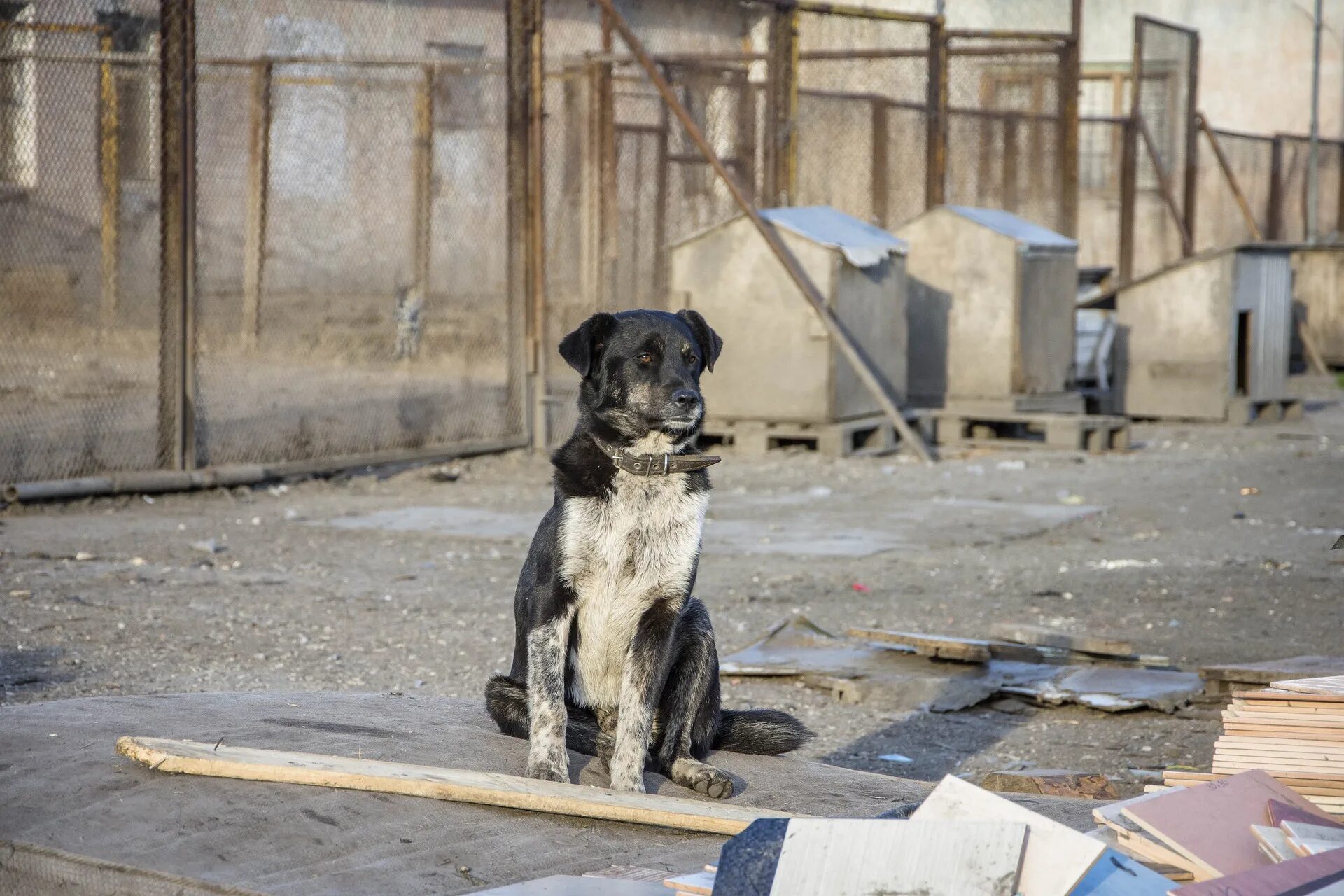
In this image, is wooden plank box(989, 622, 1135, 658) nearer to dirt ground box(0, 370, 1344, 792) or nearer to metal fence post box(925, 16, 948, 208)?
dirt ground box(0, 370, 1344, 792)

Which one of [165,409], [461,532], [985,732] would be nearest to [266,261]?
[165,409]

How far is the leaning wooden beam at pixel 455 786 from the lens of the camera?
11.7 ft

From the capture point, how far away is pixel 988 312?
13.2m

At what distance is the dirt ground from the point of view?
5.92 metres

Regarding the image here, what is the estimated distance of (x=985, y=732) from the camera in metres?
5.78

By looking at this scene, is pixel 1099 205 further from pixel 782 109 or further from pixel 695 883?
pixel 695 883

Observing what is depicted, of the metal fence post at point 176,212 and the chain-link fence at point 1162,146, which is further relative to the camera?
the chain-link fence at point 1162,146

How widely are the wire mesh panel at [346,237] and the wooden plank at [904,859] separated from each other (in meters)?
7.90

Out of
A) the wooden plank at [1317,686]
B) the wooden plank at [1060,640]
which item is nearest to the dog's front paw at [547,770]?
the wooden plank at [1317,686]

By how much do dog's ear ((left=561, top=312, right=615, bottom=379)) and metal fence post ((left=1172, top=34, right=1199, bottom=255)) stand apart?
53.0 feet

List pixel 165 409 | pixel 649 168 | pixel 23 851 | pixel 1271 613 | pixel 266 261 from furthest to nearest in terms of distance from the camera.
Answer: pixel 649 168 < pixel 266 261 < pixel 165 409 < pixel 1271 613 < pixel 23 851

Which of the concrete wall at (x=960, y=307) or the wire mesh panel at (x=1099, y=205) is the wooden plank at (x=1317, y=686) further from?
the wire mesh panel at (x=1099, y=205)

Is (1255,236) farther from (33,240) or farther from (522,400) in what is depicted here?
(33,240)

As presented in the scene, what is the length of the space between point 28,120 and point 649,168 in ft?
21.1
